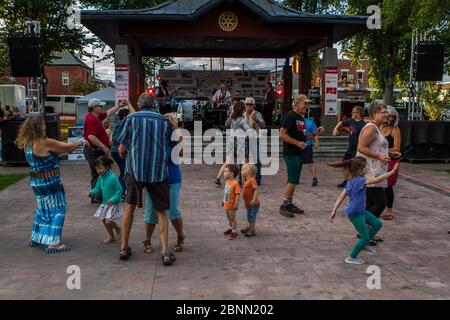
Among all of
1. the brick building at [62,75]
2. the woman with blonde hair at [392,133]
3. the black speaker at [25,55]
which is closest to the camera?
the woman with blonde hair at [392,133]

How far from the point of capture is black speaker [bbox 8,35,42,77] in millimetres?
14469

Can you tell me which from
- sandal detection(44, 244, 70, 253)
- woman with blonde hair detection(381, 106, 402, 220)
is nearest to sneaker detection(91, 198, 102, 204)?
sandal detection(44, 244, 70, 253)

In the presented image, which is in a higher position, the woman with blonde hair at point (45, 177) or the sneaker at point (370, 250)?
the woman with blonde hair at point (45, 177)

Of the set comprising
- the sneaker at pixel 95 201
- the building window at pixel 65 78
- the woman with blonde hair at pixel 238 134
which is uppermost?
the building window at pixel 65 78

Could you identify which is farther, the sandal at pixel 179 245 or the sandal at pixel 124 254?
the sandal at pixel 179 245

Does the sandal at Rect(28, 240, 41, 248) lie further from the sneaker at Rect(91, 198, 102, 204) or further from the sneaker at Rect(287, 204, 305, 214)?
the sneaker at Rect(287, 204, 305, 214)

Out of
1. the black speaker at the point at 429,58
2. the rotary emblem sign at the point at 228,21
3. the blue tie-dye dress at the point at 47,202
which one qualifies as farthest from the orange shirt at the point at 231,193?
the black speaker at the point at 429,58

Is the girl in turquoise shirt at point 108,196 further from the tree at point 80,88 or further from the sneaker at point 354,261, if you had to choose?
the tree at point 80,88

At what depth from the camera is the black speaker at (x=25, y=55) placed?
47.5ft

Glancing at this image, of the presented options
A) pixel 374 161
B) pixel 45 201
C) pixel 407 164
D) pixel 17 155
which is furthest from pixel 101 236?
pixel 407 164

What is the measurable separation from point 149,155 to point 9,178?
25.4 feet

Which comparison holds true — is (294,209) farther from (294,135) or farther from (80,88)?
(80,88)
